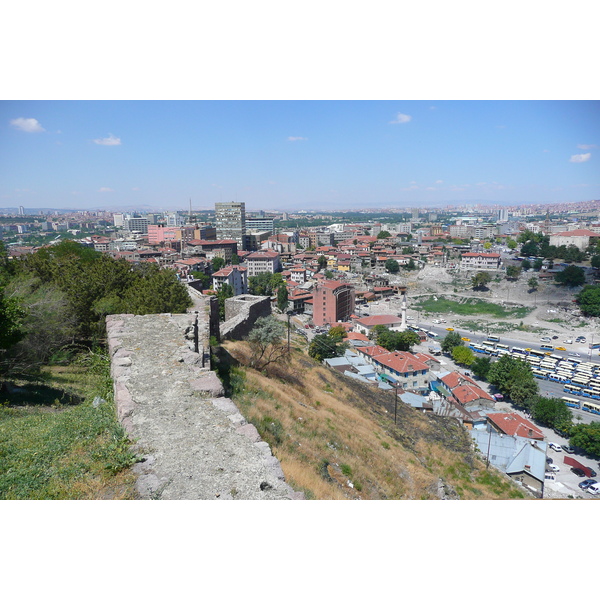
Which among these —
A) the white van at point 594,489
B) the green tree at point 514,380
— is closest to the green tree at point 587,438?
the white van at point 594,489

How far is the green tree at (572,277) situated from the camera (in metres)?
29.6

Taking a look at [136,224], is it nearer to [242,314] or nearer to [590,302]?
[590,302]

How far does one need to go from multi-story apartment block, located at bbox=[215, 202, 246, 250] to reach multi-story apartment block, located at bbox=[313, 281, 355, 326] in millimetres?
26038

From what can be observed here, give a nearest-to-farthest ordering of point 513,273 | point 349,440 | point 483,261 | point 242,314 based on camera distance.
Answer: point 349,440
point 242,314
point 513,273
point 483,261

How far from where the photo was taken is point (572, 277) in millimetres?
29719

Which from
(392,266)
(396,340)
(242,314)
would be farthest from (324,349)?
(392,266)

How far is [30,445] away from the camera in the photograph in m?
2.21

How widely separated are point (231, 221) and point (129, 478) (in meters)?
47.5

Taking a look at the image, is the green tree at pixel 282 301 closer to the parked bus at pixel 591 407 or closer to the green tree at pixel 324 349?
the green tree at pixel 324 349

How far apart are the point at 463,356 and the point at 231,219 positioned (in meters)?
36.7

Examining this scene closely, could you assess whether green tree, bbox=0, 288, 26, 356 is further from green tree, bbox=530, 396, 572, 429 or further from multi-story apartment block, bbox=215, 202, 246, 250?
multi-story apartment block, bbox=215, 202, 246, 250

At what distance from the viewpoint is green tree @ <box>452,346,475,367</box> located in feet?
54.0

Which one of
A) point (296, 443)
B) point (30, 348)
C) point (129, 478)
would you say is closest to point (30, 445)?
point (129, 478)

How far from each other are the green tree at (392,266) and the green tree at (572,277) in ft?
42.1
